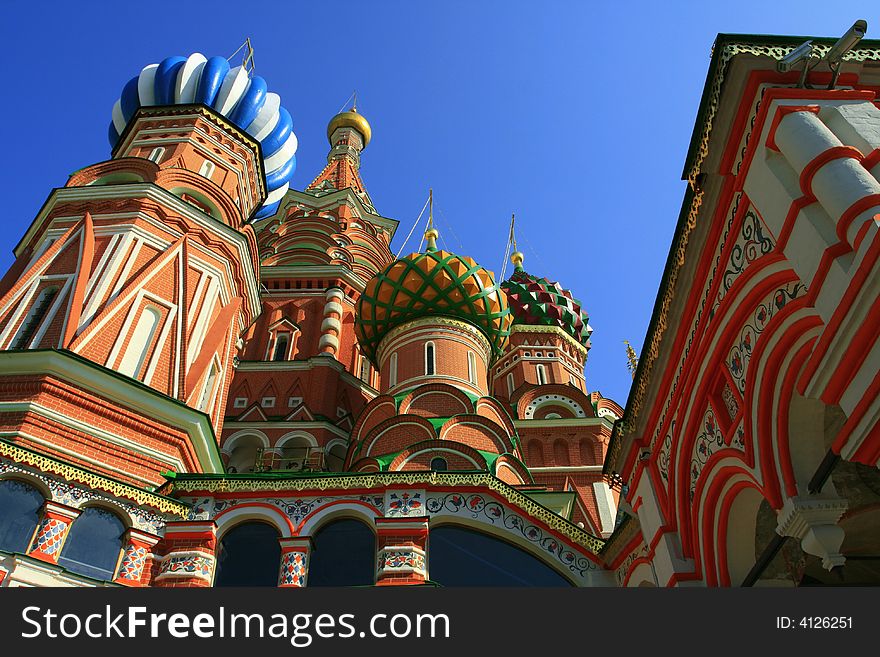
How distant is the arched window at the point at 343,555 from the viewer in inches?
364

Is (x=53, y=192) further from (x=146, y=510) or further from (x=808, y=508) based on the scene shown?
(x=808, y=508)

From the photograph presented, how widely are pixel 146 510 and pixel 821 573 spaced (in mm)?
7424

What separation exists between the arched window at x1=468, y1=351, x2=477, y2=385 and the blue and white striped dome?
6628mm

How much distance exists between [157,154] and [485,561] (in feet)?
38.4

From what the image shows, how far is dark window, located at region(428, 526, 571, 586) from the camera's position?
31.3ft

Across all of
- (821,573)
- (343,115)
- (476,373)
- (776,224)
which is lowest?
(821,573)

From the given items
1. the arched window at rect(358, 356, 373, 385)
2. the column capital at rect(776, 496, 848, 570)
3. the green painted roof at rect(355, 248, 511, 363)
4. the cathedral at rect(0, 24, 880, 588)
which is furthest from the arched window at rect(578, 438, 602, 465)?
the column capital at rect(776, 496, 848, 570)

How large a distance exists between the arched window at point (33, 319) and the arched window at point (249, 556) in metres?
4.56

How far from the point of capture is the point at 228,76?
Result: 18984 mm

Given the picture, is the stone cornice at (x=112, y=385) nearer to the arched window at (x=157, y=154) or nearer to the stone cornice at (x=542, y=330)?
the arched window at (x=157, y=154)

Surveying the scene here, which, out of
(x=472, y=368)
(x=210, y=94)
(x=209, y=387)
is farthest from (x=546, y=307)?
(x=209, y=387)

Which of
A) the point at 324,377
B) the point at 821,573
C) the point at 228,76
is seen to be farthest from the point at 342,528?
the point at 228,76

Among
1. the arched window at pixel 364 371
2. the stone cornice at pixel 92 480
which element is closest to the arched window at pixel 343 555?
the stone cornice at pixel 92 480

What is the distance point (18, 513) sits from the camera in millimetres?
8438
